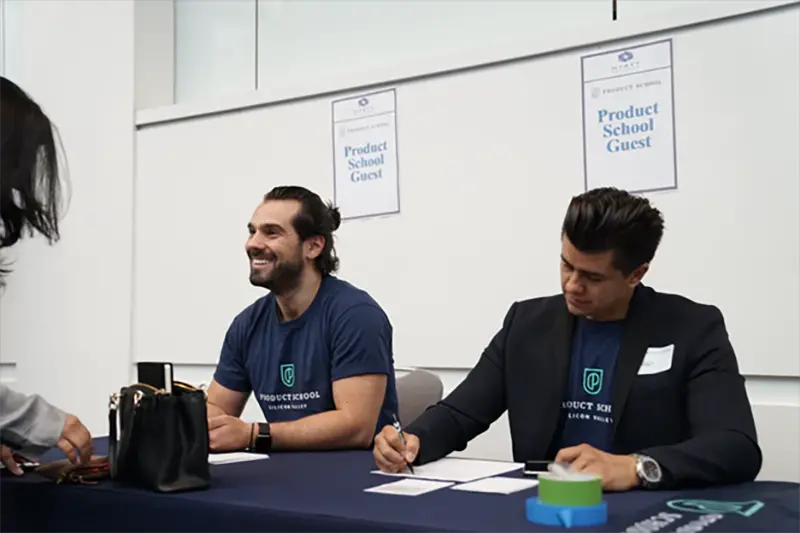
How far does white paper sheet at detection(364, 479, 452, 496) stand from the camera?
141 centimetres

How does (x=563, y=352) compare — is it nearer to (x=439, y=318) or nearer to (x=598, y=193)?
(x=598, y=193)

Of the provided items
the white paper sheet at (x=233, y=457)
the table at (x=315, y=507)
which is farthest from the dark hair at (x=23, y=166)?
the white paper sheet at (x=233, y=457)

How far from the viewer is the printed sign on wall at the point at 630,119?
2.54 metres

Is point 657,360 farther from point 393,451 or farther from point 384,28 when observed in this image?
point 384,28

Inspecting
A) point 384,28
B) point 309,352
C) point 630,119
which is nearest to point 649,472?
point 309,352

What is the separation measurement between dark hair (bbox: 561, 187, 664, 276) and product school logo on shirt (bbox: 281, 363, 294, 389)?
819 millimetres

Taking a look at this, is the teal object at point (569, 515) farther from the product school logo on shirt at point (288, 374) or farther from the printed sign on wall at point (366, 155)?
the printed sign on wall at point (366, 155)

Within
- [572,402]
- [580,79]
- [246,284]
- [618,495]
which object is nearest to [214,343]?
[246,284]

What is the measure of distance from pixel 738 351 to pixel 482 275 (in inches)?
32.3

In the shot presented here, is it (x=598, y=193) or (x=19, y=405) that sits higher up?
(x=598, y=193)

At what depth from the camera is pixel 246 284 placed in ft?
11.3

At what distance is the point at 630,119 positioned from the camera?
261cm

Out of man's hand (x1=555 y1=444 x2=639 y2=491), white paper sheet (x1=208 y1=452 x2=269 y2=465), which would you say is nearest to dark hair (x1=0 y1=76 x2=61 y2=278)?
white paper sheet (x1=208 y1=452 x2=269 y2=465)

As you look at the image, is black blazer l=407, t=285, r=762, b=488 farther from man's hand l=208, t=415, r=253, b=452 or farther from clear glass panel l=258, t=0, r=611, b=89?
clear glass panel l=258, t=0, r=611, b=89
